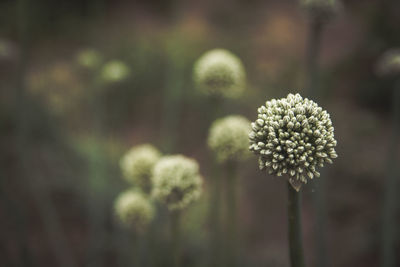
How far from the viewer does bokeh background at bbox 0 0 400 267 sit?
2418mm

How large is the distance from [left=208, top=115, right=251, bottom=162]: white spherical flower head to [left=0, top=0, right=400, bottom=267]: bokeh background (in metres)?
0.14

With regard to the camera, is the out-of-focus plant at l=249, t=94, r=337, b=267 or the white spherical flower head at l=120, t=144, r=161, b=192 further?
the white spherical flower head at l=120, t=144, r=161, b=192

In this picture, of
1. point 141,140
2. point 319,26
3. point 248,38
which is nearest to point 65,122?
point 141,140

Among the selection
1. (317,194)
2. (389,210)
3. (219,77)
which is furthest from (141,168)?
(389,210)

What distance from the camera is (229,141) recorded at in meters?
1.54

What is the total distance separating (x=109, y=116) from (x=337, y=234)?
115 inches

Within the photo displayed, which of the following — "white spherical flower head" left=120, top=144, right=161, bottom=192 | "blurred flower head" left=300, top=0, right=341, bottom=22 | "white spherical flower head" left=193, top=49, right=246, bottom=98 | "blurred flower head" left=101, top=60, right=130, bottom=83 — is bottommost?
"white spherical flower head" left=120, top=144, right=161, bottom=192

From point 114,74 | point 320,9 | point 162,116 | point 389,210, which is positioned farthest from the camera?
point 162,116

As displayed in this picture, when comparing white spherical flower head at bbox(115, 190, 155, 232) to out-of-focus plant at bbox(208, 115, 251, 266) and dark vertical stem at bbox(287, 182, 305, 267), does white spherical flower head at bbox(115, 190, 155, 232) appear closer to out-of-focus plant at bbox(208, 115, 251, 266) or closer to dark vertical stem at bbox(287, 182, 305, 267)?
out-of-focus plant at bbox(208, 115, 251, 266)

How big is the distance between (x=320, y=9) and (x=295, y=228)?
48.6 inches

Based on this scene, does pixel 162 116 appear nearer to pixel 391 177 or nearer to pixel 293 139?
pixel 391 177

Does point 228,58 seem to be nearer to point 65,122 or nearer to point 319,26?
point 319,26

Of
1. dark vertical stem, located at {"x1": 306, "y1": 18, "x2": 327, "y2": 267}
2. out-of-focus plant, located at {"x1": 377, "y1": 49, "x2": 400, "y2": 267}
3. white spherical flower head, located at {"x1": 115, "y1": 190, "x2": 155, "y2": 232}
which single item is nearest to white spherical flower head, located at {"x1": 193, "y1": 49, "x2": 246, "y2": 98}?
dark vertical stem, located at {"x1": 306, "y1": 18, "x2": 327, "y2": 267}

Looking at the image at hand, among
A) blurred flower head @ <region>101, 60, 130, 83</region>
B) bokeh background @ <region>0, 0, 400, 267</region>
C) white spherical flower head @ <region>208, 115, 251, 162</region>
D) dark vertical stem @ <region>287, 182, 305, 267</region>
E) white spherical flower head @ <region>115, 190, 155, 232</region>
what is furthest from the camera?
bokeh background @ <region>0, 0, 400, 267</region>
